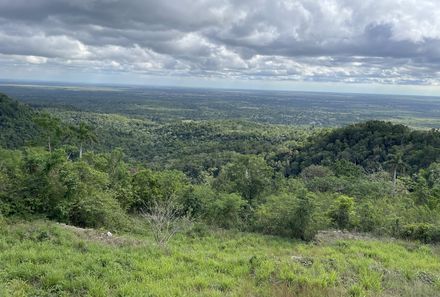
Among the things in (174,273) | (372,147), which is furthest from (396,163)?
(174,273)

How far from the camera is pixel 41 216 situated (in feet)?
60.1

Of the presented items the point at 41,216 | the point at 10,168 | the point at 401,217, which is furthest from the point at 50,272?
the point at 401,217

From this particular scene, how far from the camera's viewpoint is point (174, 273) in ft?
30.9

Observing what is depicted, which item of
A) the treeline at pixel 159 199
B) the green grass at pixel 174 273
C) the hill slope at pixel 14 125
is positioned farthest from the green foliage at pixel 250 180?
the hill slope at pixel 14 125

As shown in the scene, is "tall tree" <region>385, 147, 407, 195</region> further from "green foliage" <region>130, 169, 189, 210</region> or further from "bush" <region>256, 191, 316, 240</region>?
"green foliage" <region>130, 169, 189, 210</region>

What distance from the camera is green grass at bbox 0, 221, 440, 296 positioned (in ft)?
26.7

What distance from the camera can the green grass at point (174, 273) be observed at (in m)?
8.14

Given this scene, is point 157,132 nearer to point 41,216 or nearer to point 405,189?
point 405,189

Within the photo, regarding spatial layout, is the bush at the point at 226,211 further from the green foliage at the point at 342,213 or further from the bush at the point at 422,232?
the bush at the point at 422,232

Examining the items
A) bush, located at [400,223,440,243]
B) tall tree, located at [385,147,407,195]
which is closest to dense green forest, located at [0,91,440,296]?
bush, located at [400,223,440,243]

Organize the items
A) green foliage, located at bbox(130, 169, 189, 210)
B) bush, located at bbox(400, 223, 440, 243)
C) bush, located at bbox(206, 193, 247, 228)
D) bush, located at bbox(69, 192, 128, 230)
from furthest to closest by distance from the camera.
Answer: green foliage, located at bbox(130, 169, 189, 210) < bush, located at bbox(206, 193, 247, 228) < bush, located at bbox(69, 192, 128, 230) < bush, located at bbox(400, 223, 440, 243)

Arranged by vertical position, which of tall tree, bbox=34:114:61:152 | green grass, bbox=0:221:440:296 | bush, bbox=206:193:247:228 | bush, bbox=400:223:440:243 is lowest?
bush, bbox=206:193:247:228

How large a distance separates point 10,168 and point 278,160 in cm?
5349

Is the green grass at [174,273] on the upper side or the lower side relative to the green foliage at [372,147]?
upper
